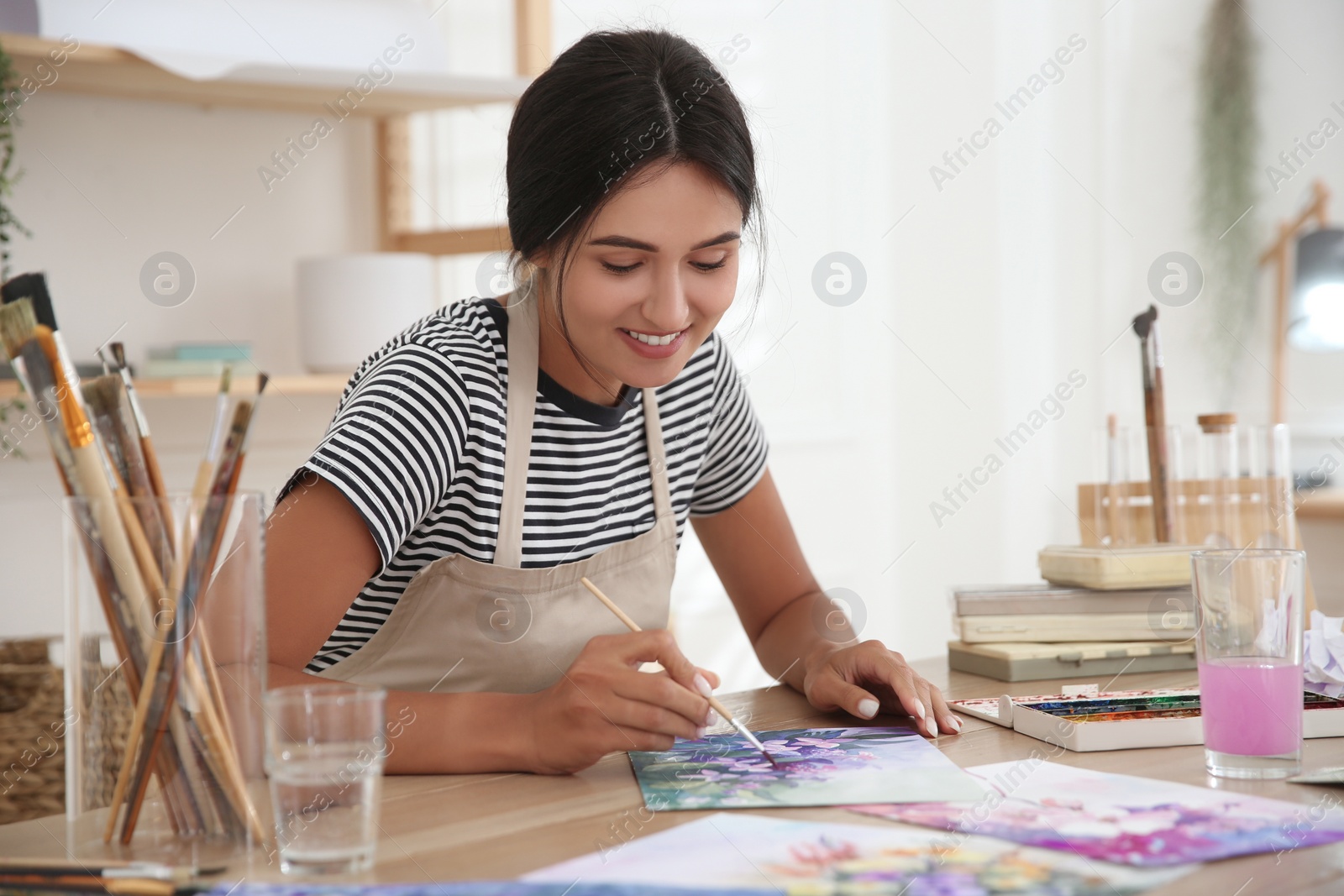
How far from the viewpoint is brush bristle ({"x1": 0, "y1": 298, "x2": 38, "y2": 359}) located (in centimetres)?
73

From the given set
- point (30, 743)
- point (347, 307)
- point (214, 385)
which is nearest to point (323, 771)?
point (30, 743)

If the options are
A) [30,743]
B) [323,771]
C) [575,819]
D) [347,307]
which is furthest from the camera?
[347,307]

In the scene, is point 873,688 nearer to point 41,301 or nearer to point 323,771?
point 323,771

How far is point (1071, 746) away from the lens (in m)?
1.00

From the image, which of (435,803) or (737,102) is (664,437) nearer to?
(737,102)

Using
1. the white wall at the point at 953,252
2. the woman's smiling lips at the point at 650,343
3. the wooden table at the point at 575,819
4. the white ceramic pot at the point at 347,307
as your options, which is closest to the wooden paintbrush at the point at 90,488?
the wooden table at the point at 575,819

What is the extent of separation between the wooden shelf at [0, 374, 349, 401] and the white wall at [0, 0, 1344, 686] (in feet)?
3.37

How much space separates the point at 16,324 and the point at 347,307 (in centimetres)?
151

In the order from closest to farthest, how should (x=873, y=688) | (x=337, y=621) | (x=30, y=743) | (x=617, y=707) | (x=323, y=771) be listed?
(x=323, y=771) → (x=617, y=707) → (x=337, y=621) → (x=873, y=688) → (x=30, y=743)

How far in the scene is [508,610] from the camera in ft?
4.06

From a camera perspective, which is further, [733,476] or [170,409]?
[170,409]

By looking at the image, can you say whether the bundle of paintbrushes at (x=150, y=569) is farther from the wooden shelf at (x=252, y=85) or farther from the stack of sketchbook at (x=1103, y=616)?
the wooden shelf at (x=252, y=85)

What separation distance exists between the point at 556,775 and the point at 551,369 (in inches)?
20.4

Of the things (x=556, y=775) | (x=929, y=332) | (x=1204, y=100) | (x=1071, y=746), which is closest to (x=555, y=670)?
(x=556, y=775)
